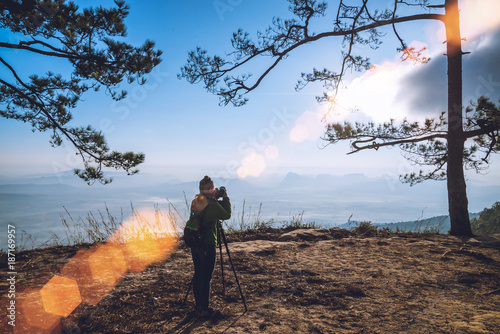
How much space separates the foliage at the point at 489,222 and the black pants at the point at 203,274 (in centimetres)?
2847

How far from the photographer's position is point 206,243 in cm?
335

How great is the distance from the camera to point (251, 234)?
8094 mm

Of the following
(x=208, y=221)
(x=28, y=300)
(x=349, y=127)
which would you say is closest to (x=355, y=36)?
(x=349, y=127)

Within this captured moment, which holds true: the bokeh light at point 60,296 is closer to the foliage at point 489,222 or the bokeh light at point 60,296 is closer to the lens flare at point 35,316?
the lens flare at point 35,316

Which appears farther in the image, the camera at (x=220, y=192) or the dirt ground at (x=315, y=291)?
the camera at (x=220, y=192)

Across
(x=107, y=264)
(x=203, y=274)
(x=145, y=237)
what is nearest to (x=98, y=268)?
(x=107, y=264)

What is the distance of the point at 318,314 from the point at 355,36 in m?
8.85

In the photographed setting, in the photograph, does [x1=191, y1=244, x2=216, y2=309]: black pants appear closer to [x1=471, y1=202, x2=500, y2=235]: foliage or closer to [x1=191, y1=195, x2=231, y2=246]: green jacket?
[x1=191, y1=195, x2=231, y2=246]: green jacket

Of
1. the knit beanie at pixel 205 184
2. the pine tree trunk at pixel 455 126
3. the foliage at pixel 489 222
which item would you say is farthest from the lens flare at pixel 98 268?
the foliage at pixel 489 222

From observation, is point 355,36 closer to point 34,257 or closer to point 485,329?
point 485,329

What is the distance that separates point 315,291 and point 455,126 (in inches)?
283

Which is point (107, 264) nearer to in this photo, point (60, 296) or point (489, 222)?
point (60, 296)

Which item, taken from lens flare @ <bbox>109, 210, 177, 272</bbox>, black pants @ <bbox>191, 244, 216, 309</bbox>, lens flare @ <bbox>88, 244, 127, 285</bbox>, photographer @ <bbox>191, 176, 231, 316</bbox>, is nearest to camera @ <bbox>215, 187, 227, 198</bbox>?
photographer @ <bbox>191, 176, 231, 316</bbox>

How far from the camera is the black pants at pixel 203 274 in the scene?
3322 millimetres
